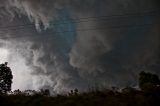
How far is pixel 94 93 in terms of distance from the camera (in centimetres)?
2214

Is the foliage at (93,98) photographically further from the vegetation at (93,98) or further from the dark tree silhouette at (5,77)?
the dark tree silhouette at (5,77)

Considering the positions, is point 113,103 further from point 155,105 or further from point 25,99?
point 25,99

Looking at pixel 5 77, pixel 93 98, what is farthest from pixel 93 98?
pixel 5 77

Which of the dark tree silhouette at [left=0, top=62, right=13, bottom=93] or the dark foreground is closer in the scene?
the dark foreground

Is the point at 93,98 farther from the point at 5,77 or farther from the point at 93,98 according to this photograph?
the point at 5,77

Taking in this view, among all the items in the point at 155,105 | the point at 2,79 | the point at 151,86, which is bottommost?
the point at 155,105

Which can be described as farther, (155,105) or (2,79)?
(2,79)

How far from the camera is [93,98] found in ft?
70.0

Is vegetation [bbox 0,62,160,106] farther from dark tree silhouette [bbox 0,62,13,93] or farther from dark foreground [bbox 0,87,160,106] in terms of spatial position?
dark tree silhouette [bbox 0,62,13,93]

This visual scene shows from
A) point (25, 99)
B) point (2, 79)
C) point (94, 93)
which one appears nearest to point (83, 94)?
point (94, 93)

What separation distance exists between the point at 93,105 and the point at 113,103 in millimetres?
1256

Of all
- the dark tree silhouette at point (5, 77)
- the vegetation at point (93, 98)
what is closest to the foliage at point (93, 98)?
the vegetation at point (93, 98)

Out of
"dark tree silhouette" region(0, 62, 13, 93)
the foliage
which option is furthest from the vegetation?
"dark tree silhouette" region(0, 62, 13, 93)

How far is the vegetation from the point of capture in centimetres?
1991
